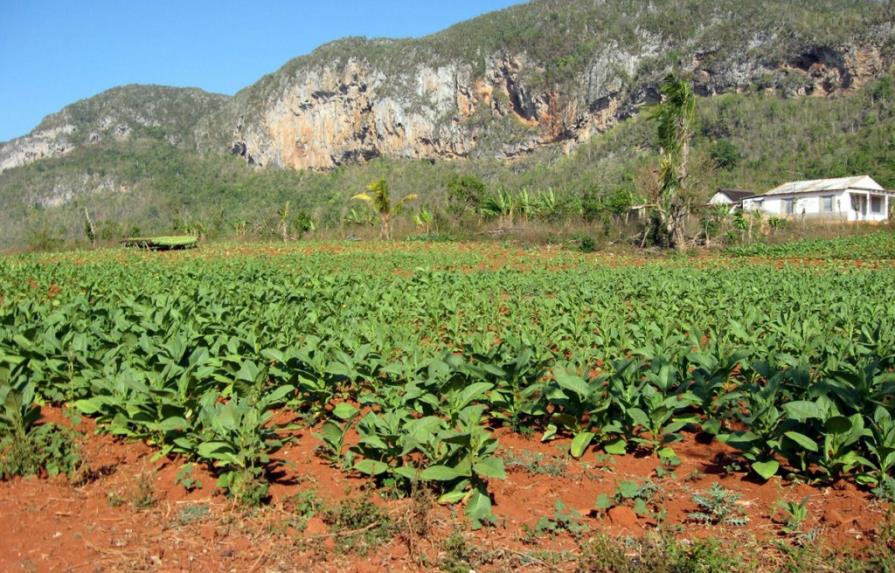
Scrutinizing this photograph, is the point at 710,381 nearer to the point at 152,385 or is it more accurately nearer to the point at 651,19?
the point at 152,385

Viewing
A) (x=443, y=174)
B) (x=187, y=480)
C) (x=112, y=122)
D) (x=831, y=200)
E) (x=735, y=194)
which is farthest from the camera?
(x=112, y=122)

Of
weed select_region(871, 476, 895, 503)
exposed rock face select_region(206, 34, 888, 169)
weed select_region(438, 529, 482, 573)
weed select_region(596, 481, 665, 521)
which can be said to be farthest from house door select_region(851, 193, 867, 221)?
weed select_region(438, 529, 482, 573)

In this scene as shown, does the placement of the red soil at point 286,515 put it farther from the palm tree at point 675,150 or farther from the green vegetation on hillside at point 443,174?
the green vegetation on hillside at point 443,174

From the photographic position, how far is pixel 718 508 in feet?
10.6

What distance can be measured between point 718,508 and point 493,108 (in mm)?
106331

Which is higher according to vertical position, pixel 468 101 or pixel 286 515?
pixel 468 101

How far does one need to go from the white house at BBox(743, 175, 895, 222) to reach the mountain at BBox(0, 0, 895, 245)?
31.7 feet

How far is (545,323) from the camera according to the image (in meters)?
7.30

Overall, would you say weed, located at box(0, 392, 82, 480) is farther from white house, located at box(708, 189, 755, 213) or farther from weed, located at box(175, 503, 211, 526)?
white house, located at box(708, 189, 755, 213)

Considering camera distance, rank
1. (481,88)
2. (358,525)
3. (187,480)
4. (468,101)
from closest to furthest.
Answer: (358,525), (187,480), (481,88), (468,101)

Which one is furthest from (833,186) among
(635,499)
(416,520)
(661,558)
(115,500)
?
(115,500)

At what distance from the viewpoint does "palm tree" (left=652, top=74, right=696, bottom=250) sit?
957 inches

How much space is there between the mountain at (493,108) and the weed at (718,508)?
53.7 metres

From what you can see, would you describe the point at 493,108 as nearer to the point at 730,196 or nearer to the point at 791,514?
the point at 730,196
